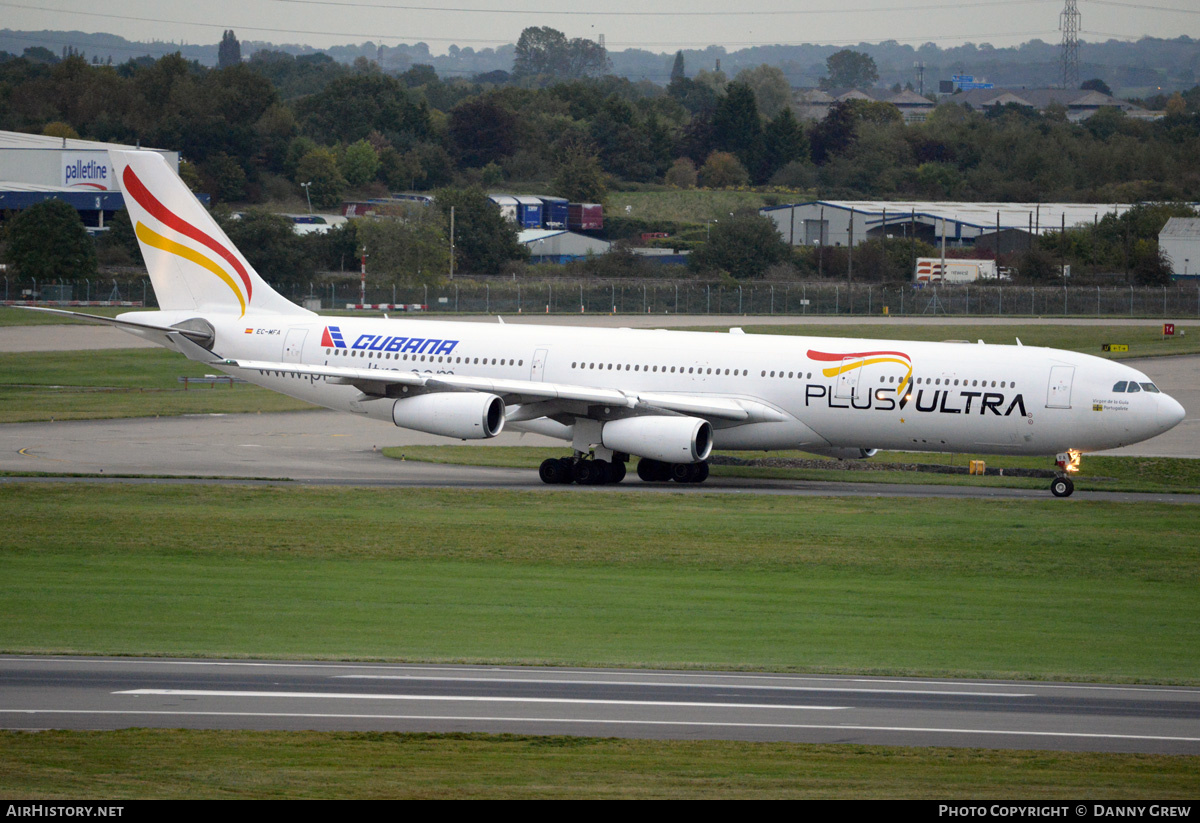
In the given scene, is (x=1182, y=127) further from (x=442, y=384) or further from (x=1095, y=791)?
(x=1095, y=791)

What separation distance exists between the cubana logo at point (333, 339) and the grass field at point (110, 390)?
1242 cm

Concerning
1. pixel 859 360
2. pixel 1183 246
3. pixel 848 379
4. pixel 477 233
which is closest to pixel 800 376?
pixel 848 379

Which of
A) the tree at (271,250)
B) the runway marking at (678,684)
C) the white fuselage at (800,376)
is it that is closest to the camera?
the runway marking at (678,684)

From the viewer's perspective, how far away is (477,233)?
13062 cm

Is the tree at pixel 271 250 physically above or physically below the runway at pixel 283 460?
above

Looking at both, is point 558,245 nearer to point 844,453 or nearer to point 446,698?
point 844,453

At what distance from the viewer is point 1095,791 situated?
1250 cm

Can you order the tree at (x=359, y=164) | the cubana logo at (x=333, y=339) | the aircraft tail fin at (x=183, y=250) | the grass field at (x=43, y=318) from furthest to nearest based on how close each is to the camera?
the tree at (x=359, y=164)
the grass field at (x=43, y=318)
the aircraft tail fin at (x=183, y=250)
the cubana logo at (x=333, y=339)

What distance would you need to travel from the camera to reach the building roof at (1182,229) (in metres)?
128

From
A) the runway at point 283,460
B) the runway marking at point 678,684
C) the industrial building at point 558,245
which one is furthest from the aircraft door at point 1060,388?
the industrial building at point 558,245

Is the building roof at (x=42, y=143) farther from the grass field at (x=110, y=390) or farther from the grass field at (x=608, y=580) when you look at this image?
the grass field at (x=608, y=580)

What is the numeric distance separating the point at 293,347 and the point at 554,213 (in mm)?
126134

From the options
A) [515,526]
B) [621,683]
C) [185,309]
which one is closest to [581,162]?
[185,309]

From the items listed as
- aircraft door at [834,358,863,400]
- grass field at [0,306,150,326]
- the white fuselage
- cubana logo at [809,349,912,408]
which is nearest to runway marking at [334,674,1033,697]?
the white fuselage
